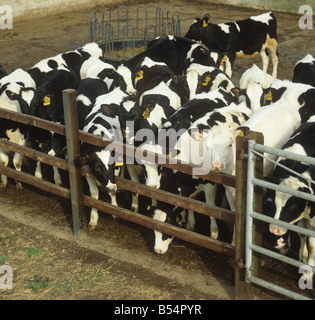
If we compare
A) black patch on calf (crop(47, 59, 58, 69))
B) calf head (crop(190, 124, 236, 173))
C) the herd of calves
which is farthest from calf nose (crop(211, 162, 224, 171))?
black patch on calf (crop(47, 59, 58, 69))

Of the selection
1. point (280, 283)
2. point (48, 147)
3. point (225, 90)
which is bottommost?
point (280, 283)

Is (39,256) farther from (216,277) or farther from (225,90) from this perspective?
(225,90)

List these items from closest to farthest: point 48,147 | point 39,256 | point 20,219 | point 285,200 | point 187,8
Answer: point 285,200 < point 39,256 < point 20,219 < point 48,147 < point 187,8

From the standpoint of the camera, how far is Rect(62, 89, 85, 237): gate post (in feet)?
17.8

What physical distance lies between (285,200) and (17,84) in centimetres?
437

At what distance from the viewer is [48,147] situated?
714 centimetres

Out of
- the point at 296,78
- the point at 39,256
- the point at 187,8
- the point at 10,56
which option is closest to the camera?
the point at 39,256

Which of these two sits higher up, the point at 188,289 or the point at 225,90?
the point at 225,90

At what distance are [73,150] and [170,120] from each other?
1335 mm

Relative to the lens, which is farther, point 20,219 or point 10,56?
point 10,56

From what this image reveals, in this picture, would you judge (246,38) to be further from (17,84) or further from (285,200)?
(285,200)

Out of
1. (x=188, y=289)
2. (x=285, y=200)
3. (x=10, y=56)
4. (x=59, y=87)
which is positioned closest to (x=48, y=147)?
(x=59, y=87)

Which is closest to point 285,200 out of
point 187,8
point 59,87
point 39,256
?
point 39,256

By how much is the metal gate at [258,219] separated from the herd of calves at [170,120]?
0.75 ft
